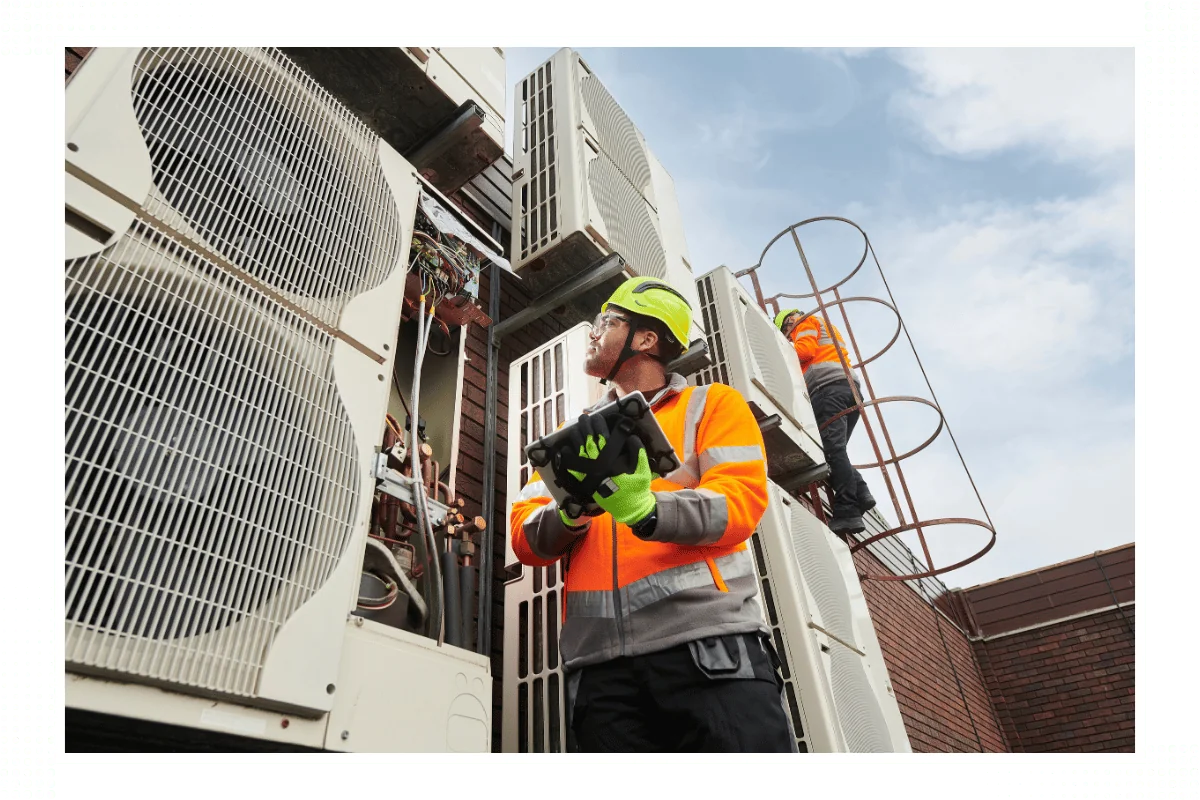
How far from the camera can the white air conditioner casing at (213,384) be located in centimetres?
110

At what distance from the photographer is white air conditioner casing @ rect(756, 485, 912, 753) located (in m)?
2.70

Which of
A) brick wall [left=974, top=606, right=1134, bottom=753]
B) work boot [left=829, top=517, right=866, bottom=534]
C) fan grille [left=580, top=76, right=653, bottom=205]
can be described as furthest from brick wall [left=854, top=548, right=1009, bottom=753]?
fan grille [left=580, top=76, right=653, bottom=205]

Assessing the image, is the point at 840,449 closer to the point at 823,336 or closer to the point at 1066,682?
the point at 823,336

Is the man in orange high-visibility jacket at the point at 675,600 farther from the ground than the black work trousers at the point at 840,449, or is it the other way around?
the black work trousers at the point at 840,449

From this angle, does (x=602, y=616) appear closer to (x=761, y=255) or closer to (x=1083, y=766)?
(x=1083, y=766)

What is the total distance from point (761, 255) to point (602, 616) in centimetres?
468

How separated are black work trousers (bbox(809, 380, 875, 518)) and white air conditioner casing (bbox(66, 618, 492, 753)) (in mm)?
3737

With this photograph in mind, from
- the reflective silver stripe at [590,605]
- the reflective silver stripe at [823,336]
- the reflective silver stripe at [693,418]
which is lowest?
the reflective silver stripe at [590,605]

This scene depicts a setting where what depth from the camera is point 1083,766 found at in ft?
3.80

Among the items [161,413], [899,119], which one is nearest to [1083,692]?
[899,119]

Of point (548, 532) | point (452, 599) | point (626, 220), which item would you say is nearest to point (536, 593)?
point (452, 599)

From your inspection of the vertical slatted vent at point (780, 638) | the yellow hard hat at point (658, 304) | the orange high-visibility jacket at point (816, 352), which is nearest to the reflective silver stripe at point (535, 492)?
the yellow hard hat at point (658, 304)

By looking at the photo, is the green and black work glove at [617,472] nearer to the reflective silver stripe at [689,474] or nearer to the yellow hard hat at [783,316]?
the reflective silver stripe at [689,474]

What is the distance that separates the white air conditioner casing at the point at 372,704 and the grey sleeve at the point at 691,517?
0.56 m
